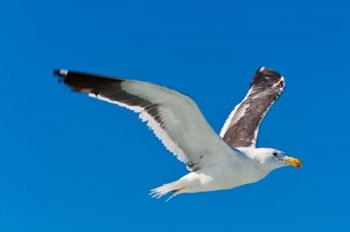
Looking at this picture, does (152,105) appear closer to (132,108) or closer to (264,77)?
(132,108)

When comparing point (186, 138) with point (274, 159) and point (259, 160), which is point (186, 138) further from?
point (274, 159)

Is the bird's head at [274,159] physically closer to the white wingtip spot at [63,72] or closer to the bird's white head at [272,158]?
the bird's white head at [272,158]

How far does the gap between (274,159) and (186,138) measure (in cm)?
184

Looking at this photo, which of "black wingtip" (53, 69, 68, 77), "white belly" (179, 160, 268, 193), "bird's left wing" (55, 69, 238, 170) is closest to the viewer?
"black wingtip" (53, 69, 68, 77)

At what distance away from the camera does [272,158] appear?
13.9 meters

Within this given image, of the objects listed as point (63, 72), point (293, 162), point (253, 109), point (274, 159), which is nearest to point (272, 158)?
point (274, 159)

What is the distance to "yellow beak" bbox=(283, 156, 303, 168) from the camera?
46.6 ft

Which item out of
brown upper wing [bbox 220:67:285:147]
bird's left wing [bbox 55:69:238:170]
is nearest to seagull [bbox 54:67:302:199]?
bird's left wing [bbox 55:69:238:170]

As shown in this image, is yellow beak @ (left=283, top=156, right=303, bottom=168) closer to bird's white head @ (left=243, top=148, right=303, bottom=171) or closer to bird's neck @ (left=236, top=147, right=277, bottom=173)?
bird's white head @ (left=243, top=148, right=303, bottom=171)

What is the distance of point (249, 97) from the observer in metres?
18.6

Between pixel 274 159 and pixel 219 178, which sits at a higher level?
pixel 274 159

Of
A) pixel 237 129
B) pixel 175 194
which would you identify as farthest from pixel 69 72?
pixel 237 129

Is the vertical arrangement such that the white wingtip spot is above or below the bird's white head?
above

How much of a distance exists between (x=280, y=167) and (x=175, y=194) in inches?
87.5
